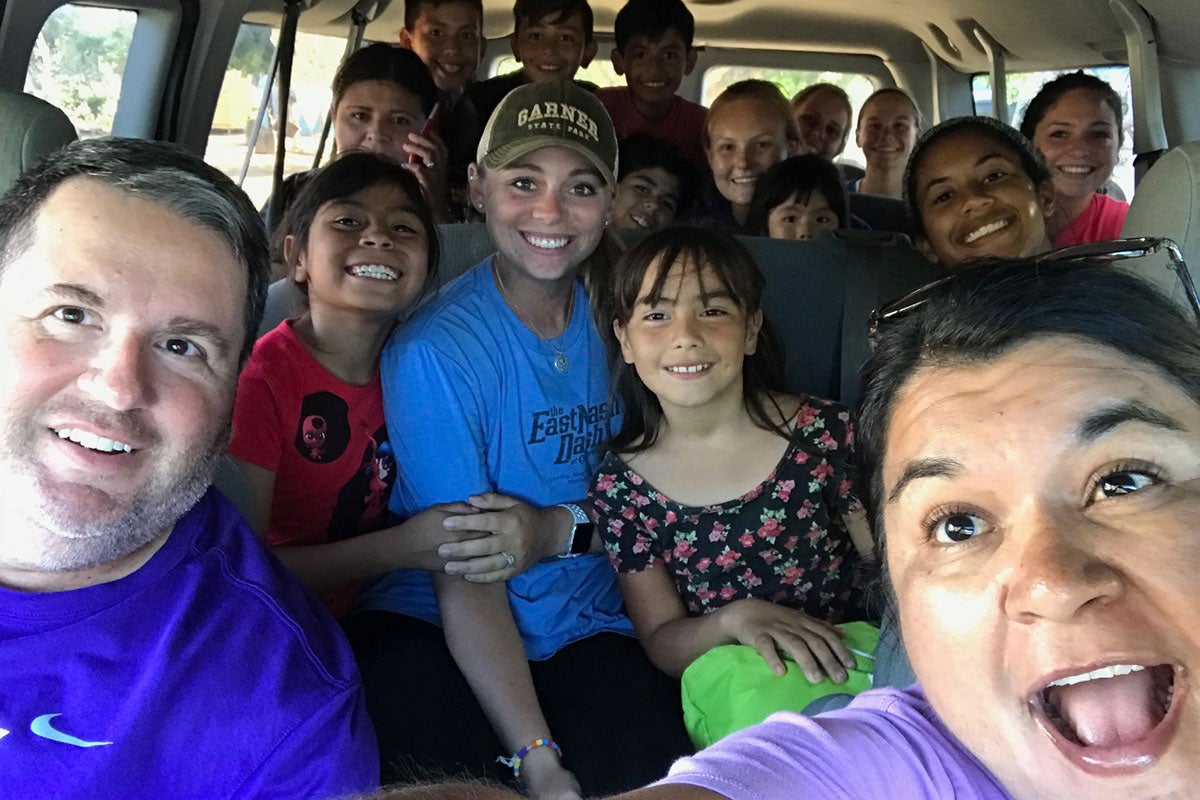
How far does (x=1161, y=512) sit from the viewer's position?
37.1 inches

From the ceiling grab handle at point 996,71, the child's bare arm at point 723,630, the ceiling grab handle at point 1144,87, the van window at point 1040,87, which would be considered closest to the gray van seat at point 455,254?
the child's bare arm at point 723,630

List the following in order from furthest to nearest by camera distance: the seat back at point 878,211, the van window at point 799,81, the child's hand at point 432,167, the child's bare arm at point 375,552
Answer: the van window at point 799,81 → the seat back at point 878,211 → the child's hand at point 432,167 → the child's bare arm at point 375,552

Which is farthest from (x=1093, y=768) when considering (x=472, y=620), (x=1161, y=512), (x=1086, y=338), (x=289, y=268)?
(x=289, y=268)

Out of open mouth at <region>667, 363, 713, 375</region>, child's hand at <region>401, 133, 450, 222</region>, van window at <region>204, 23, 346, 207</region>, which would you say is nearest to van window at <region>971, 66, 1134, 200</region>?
child's hand at <region>401, 133, 450, 222</region>

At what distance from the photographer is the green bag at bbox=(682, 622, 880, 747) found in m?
1.86

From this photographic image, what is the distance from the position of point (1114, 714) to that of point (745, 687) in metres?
1.02

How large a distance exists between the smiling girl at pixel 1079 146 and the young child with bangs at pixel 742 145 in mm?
903

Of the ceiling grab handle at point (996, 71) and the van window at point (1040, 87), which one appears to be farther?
the ceiling grab handle at point (996, 71)

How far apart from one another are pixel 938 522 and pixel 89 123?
3.45m

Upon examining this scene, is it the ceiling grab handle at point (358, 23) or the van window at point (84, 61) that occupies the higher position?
the ceiling grab handle at point (358, 23)

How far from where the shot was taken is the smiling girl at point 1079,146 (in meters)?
3.45

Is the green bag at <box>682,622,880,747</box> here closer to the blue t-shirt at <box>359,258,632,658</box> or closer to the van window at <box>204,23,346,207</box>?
the blue t-shirt at <box>359,258,632,658</box>

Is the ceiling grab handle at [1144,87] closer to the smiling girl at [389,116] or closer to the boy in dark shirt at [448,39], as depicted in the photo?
the boy in dark shirt at [448,39]

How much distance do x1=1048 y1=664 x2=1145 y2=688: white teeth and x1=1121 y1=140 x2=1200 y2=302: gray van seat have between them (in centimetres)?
105
